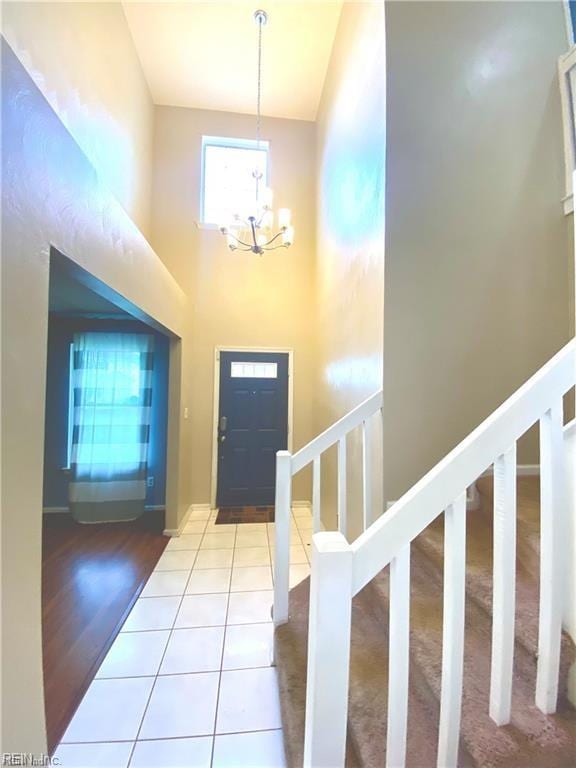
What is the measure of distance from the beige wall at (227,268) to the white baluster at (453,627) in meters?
3.88

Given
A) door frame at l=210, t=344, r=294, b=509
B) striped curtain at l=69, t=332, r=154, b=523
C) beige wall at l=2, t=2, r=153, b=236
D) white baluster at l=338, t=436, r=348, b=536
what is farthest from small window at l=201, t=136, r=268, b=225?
white baluster at l=338, t=436, r=348, b=536

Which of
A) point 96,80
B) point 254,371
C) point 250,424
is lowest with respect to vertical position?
point 250,424

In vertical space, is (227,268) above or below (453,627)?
above

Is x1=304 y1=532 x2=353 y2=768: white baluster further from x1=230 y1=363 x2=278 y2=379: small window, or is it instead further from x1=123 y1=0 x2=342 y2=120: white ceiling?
x1=123 y1=0 x2=342 y2=120: white ceiling

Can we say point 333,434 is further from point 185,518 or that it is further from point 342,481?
point 185,518

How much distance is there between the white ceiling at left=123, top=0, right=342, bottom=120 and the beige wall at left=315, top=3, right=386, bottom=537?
29 cm

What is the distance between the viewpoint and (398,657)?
789 mm

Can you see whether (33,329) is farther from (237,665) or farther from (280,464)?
(237,665)

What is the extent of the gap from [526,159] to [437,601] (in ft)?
9.20

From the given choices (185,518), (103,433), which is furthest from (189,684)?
(103,433)

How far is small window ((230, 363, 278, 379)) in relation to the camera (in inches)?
184

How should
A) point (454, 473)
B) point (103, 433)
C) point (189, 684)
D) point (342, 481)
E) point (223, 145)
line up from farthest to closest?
point (223, 145) → point (103, 433) → point (342, 481) → point (189, 684) → point (454, 473)

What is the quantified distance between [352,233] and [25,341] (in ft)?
8.72

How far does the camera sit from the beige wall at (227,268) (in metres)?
4.59
